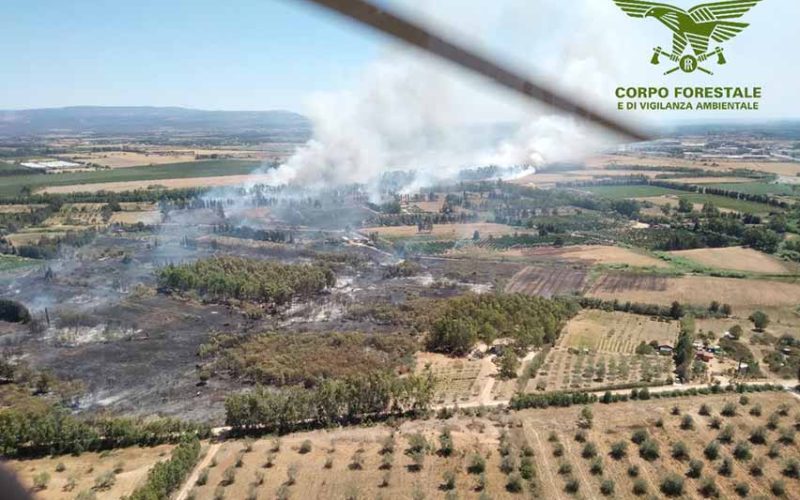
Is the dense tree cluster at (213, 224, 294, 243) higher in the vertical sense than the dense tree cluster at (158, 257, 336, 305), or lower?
higher

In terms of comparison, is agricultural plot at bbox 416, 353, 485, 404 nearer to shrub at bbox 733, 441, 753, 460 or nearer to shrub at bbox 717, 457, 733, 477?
shrub at bbox 717, 457, 733, 477

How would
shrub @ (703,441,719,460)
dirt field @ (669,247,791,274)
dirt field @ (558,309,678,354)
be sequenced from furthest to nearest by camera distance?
dirt field @ (669,247,791,274) < dirt field @ (558,309,678,354) < shrub @ (703,441,719,460)

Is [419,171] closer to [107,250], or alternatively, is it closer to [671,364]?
[107,250]

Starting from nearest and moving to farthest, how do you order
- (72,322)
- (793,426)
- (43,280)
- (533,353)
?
1. (793,426)
2. (533,353)
3. (72,322)
4. (43,280)

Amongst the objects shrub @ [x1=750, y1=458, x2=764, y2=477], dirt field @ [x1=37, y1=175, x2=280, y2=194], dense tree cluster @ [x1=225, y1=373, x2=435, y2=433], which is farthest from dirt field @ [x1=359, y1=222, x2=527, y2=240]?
shrub @ [x1=750, y1=458, x2=764, y2=477]

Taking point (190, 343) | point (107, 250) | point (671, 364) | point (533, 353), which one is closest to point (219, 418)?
point (190, 343)

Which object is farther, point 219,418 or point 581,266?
point 581,266
